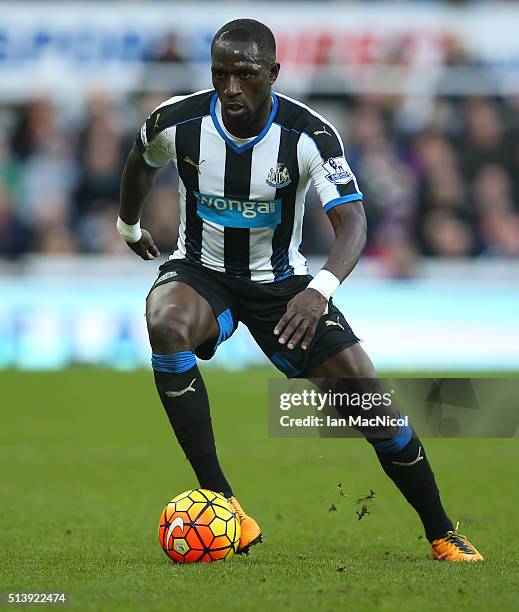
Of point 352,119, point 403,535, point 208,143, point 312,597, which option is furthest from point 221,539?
point 352,119

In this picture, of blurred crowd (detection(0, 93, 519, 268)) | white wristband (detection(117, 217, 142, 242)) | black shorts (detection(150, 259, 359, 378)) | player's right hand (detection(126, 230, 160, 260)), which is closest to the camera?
black shorts (detection(150, 259, 359, 378))

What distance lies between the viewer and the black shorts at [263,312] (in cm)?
561

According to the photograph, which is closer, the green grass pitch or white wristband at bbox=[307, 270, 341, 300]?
the green grass pitch

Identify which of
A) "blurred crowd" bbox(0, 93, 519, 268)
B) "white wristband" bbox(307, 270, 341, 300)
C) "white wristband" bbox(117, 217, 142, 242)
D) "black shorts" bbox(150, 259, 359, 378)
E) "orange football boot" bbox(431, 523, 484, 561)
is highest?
"white wristband" bbox(307, 270, 341, 300)

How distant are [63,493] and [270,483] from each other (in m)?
1.36

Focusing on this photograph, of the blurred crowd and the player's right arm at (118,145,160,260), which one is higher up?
the player's right arm at (118,145,160,260)

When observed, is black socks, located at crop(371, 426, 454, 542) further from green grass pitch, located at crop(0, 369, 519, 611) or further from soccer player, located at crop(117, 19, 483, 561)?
green grass pitch, located at crop(0, 369, 519, 611)

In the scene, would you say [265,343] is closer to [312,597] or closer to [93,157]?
[312,597]

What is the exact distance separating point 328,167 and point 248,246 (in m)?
0.56

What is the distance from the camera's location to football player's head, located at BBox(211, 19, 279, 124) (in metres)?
5.36

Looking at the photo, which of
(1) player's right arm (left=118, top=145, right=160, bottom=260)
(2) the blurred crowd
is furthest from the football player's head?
(2) the blurred crowd

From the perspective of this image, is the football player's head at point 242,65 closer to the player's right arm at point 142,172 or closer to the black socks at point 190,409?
the player's right arm at point 142,172

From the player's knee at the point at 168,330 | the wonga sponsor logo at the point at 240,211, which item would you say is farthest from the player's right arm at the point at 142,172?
the player's knee at the point at 168,330

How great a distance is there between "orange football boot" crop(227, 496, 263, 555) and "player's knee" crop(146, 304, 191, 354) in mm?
734
